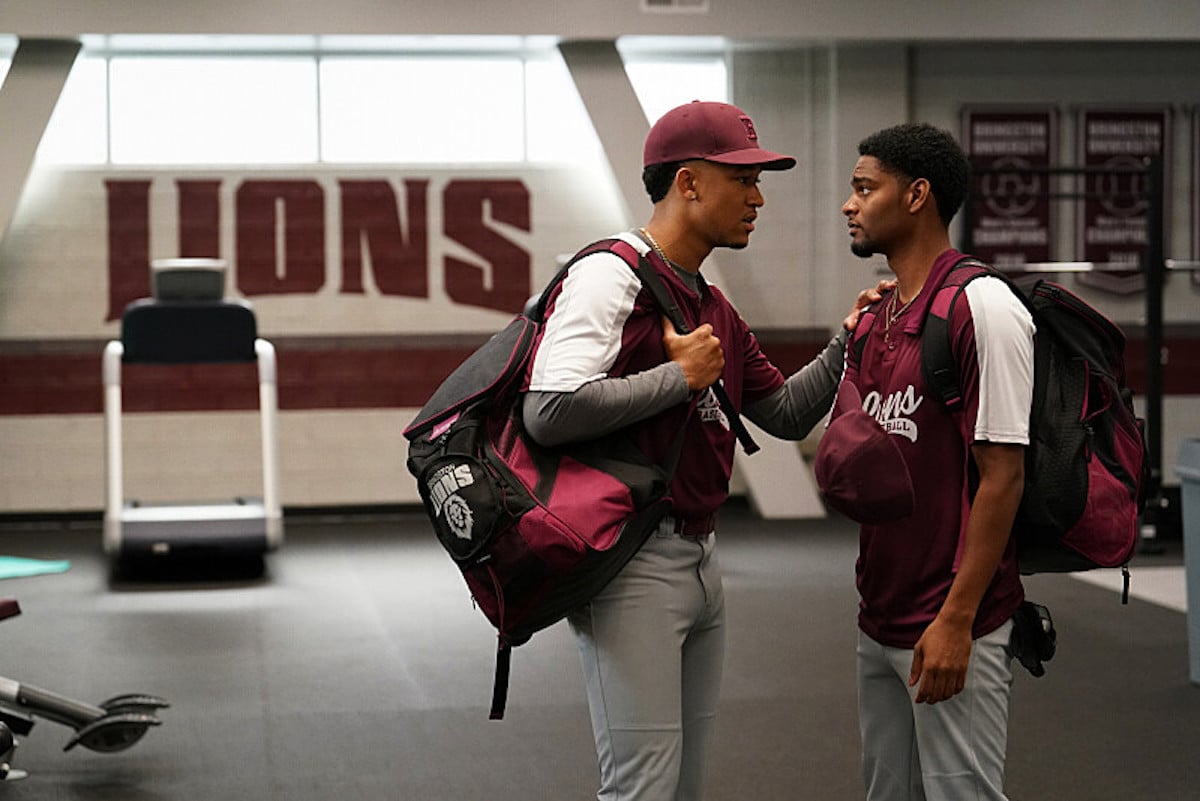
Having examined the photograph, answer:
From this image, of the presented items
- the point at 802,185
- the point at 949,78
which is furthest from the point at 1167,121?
the point at 802,185

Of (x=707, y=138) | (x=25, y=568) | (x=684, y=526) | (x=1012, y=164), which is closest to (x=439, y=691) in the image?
(x=25, y=568)

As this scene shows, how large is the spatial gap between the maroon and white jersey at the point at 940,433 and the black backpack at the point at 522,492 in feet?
1.05

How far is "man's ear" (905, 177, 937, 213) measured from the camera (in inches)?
82.4

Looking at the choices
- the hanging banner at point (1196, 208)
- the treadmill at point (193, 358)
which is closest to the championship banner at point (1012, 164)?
the hanging banner at point (1196, 208)

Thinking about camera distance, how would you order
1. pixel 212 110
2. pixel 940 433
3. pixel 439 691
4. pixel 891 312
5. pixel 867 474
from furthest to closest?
pixel 212 110 → pixel 439 691 → pixel 891 312 → pixel 940 433 → pixel 867 474

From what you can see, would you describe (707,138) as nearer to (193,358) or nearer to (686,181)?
(686,181)

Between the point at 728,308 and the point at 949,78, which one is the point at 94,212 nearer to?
the point at 949,78

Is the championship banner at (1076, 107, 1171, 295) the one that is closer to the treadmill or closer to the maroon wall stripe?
the maroon wall stripe

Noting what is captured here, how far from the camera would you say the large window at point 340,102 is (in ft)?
31.1

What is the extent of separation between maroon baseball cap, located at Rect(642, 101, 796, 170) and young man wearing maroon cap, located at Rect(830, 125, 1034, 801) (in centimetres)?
18

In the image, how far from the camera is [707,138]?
6.75 feet

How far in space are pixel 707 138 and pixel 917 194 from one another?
32 centimetres

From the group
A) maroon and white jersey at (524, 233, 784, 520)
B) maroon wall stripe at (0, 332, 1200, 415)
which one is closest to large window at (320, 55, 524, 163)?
maroon wall stripe at (0, 332, 1200, 415)

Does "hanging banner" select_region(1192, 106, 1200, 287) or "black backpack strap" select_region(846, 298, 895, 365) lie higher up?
"hanging banner" select_region(1192, 106, 1200, 287)
